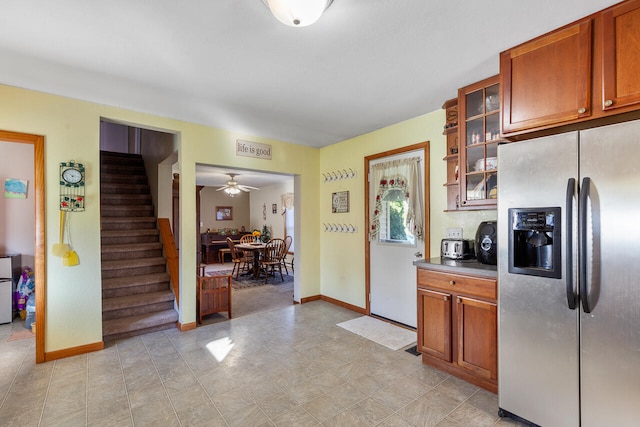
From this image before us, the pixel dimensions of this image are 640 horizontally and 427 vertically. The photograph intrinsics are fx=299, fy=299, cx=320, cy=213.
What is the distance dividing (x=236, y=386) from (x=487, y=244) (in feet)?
7.55

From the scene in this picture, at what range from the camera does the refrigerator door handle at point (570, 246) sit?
165 cm

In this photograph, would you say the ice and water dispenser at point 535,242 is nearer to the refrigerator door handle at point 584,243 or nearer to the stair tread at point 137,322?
the refrigerator door handle at point 584,243

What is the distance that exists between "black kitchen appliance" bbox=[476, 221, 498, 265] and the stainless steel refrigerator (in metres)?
0.49

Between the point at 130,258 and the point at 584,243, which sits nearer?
the point at 584,243

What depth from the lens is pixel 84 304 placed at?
291 cm

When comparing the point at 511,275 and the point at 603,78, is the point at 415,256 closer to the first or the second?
the point at 511,275

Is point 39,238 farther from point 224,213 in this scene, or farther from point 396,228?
point 224,213

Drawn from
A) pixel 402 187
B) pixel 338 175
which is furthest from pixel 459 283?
pixel 338 175

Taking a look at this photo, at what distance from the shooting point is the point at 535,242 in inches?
73.5

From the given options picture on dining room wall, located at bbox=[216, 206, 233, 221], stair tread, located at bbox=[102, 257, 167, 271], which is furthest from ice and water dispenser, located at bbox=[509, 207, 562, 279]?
picture on dining room wall, located at bbox=[216, 206, 233, 221]

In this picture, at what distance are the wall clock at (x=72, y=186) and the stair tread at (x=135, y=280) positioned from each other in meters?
1.37

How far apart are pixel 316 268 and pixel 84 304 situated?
292cm

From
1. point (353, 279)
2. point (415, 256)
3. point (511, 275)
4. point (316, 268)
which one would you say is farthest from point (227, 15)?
point (316, 268)

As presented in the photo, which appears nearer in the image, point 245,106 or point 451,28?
point 451,28
